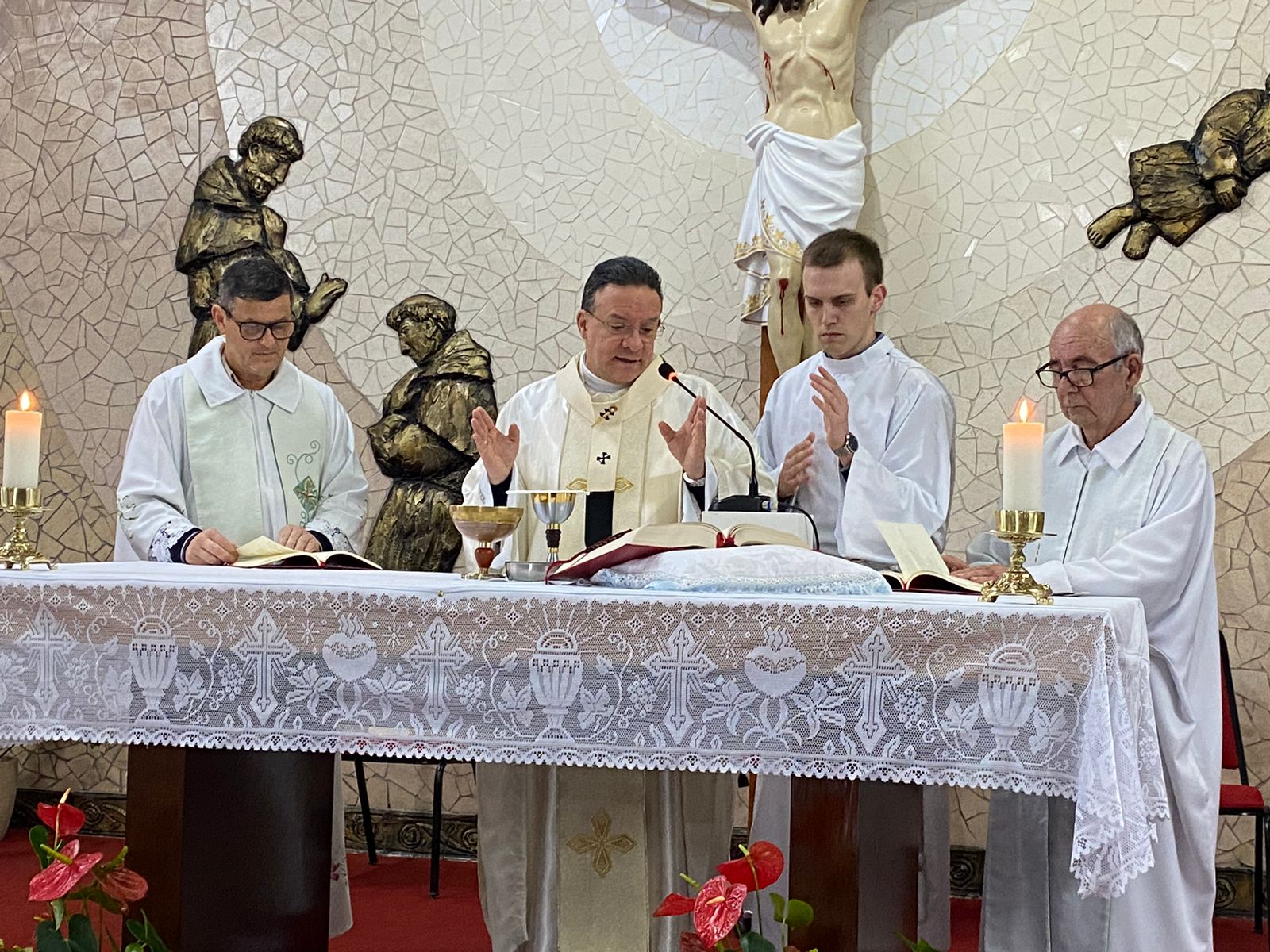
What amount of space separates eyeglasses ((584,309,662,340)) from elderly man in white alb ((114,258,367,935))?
96 centimetres

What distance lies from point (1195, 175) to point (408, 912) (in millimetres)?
3723

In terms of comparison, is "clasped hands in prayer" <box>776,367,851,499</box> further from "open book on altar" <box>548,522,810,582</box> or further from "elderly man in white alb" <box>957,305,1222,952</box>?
"open book on altar" <box>548,522,810,582</box>

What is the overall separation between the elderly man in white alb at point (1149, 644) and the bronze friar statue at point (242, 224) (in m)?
3.27

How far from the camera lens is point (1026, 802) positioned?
3.95m

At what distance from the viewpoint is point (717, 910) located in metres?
2.72

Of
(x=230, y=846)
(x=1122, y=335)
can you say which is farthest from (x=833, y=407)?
(x=230, y=846)

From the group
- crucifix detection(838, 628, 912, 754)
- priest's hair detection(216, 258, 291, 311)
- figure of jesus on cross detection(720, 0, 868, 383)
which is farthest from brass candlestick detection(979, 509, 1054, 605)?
figure of jesus on cross detection(720, 0, 868, 383)

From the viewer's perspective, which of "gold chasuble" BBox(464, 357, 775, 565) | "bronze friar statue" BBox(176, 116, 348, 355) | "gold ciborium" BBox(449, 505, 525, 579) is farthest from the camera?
"bronze friar statue" BBox(176, 116, 348, 355)

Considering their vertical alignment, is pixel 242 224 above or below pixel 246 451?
above

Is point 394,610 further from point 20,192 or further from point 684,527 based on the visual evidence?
point 20,192

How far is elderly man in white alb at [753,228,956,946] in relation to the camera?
4.13 metres

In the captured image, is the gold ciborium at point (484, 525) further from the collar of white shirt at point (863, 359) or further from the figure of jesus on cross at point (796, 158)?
the figure of jesus on cross at point (796, 158)

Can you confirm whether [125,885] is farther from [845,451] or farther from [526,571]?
[845,451]

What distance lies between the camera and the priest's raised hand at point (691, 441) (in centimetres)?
372
